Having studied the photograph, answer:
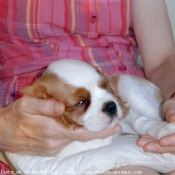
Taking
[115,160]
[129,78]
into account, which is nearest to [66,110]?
[115,160]

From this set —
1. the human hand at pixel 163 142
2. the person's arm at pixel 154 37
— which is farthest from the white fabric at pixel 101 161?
the person's arm at pixel 154 37

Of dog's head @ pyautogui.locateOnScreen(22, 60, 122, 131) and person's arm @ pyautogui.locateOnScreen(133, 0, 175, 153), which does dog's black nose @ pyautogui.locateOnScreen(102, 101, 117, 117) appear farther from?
person's arm @ pyautogui.locateOnScreen(133, 0, 175, 153)

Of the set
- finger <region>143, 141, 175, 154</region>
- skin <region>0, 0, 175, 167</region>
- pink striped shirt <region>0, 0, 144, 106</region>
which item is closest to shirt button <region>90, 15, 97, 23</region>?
pink striped shirt <region>0, 0, 144, 106</region>

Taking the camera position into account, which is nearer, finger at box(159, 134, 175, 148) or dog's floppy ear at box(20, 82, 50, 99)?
finger at box(159, 134, 175, 148)

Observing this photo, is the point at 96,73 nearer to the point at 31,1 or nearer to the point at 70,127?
the point at 70,127

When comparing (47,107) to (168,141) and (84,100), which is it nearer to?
(84,100)

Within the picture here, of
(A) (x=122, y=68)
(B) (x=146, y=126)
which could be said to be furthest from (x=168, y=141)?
(A) (x=122, y=68)
